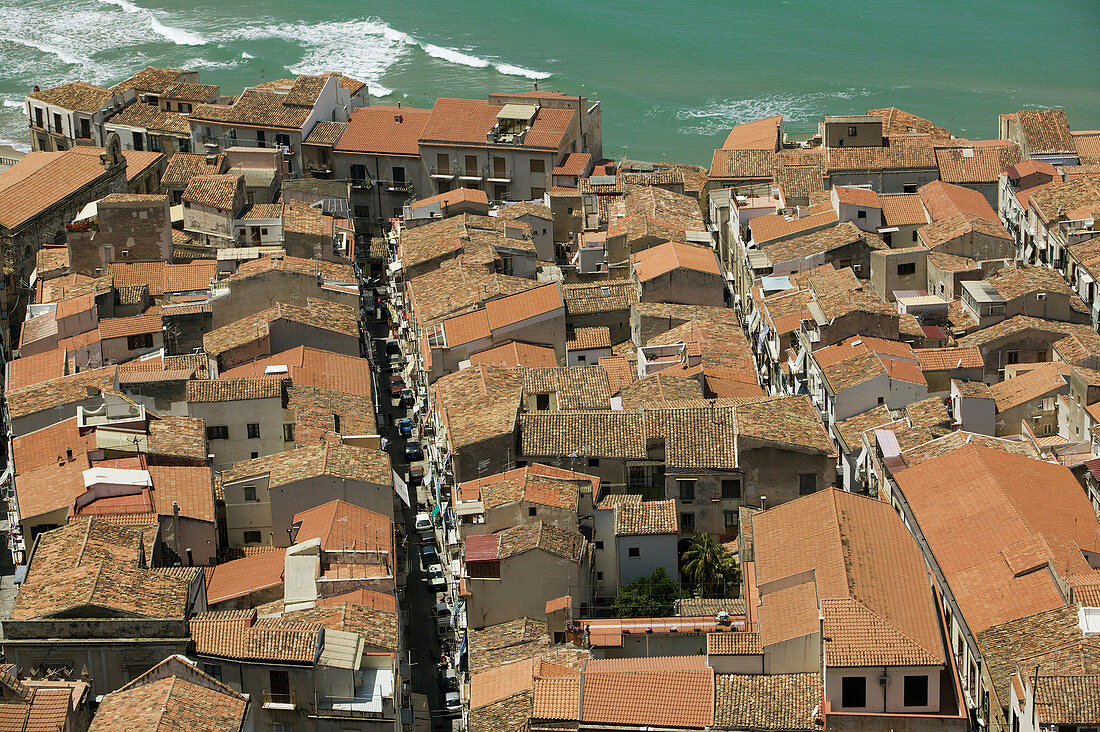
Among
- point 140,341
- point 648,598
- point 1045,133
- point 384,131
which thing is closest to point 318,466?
point 648,598

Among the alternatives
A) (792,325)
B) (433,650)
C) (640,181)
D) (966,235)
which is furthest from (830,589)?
(640,181)

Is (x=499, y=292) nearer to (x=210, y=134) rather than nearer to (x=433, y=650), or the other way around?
(x=433, y=650)

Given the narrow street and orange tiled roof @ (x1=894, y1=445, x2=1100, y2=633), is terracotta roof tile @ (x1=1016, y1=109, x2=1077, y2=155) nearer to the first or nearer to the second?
orange tiled roof @ (x1=894, y1=445, x2=1100, y2=633)

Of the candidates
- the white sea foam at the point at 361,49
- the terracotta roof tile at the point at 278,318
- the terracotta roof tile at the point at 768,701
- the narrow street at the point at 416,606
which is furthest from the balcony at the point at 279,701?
the white sea foam at the point at 361,49

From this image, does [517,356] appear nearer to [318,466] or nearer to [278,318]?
[278,318]

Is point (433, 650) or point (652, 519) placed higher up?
point (652, 519)

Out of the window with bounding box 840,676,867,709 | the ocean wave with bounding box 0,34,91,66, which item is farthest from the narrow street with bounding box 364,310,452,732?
the ocean wave with bounding box 0,34,91,66

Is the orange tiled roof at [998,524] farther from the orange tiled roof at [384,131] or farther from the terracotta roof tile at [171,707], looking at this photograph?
the orange tiled roof at [384,131]
